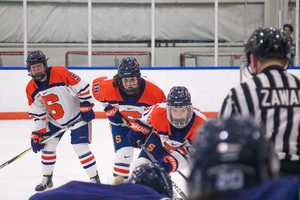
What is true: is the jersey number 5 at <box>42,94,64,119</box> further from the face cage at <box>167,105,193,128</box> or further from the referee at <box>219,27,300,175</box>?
the referee at <box>219,27,300,175</box>

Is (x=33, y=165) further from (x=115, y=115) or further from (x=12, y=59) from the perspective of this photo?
(x=12, y=59)

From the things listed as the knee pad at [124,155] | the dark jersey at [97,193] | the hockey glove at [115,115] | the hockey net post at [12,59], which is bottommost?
the knee pad at [124,155]

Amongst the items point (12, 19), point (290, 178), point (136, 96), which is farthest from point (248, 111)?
point (12, 19)

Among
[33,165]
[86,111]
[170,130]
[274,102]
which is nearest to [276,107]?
[274,102]

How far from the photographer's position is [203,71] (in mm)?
7582

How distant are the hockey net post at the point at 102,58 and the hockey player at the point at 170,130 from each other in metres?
4.74

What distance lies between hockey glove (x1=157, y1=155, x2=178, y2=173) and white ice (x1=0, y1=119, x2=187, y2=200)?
56 cm

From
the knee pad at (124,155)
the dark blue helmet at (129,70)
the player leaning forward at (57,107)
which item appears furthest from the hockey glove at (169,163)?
the player leaning forward at (57,107)

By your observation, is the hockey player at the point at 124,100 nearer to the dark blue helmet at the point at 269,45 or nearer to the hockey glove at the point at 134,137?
the hockey glove at the point at 134,137

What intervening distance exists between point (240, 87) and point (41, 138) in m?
2.24

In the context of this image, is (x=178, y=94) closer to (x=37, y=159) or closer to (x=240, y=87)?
(x=240, y=87)

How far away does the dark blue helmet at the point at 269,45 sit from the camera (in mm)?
1673

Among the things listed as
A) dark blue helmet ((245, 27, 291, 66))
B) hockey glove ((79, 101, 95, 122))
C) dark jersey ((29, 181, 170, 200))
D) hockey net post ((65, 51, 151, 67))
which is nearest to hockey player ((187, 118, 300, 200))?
dark jersey ((29, 181, 170, 200))

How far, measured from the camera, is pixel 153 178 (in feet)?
5.58
